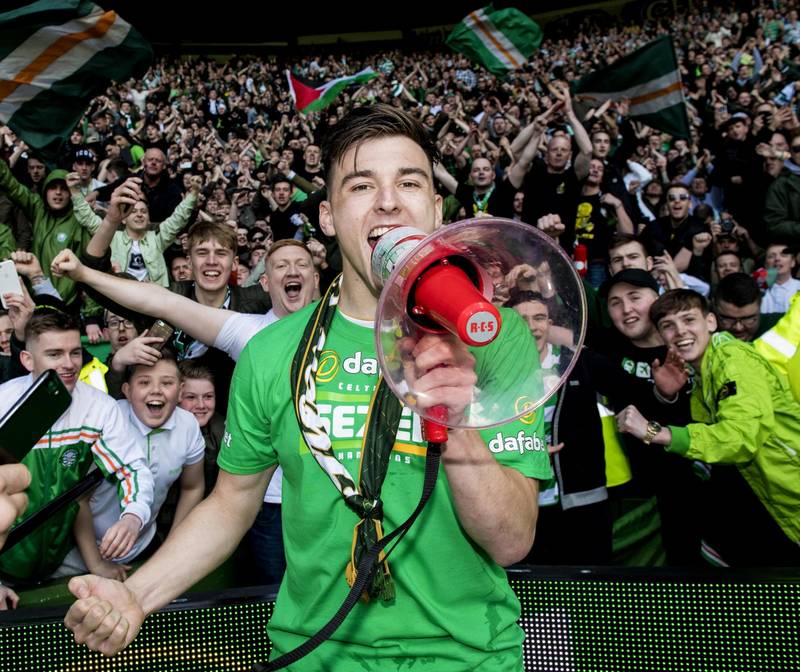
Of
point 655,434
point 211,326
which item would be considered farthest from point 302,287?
point 655,434

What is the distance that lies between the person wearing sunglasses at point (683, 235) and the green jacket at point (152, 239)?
4091 mm

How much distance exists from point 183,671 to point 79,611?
0.82 m

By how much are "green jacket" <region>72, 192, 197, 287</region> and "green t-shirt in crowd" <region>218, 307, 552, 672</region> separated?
5115mm

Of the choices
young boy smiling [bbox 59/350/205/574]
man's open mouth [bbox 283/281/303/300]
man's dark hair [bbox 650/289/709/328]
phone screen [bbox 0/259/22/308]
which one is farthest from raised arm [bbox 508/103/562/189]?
phone screen [bbox 0/259/22/308]

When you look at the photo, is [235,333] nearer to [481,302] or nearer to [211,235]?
[211,235]

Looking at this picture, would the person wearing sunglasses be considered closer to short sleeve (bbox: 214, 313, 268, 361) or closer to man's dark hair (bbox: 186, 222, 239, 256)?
man's dark hair (bbox: 186, 222, 239, 256)

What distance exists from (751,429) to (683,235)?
4850mm

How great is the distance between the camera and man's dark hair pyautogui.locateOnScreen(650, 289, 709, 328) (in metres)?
3.54

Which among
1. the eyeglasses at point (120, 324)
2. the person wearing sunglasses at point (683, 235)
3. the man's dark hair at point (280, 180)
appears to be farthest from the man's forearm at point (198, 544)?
the man's dark hair at point (280, 180)

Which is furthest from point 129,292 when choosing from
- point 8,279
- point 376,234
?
point 376,234

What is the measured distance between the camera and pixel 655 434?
10.3 ft

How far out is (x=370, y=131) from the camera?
1.63m

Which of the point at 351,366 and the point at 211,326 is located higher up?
the point at 351,366

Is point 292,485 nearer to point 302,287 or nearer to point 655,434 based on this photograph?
point 655,434
